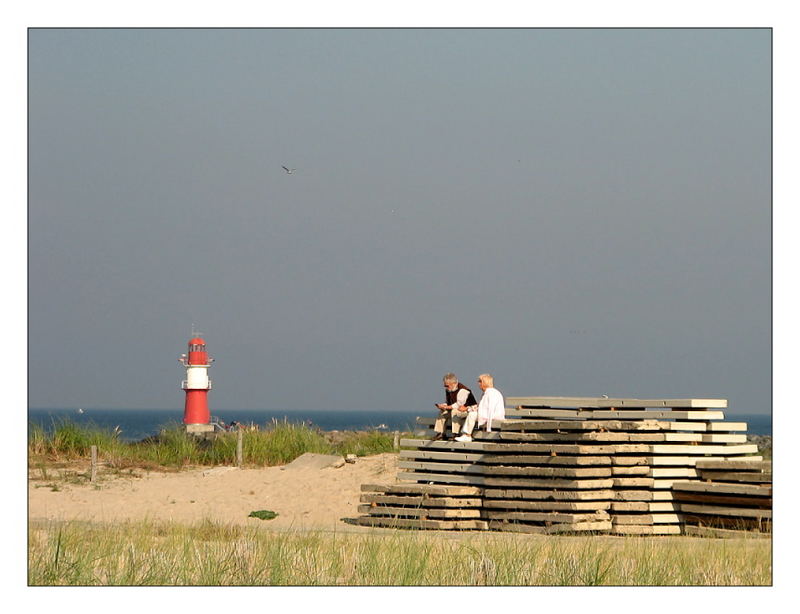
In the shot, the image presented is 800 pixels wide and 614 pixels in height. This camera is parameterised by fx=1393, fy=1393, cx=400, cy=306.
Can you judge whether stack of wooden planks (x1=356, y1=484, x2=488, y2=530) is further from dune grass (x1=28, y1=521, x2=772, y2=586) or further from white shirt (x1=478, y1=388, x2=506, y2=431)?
dune grass (x1=28, y1=521, x2=772, y2=586)

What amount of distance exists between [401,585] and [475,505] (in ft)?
22.9

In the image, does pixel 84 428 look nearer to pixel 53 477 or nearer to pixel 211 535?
pixel 53 477

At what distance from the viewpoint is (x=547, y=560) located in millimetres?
13422

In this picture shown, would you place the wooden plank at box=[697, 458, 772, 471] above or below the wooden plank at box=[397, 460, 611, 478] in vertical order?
above

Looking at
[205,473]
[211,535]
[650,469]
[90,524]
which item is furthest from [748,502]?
[205,473]

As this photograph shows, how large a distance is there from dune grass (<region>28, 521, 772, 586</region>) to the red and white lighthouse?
37062mm

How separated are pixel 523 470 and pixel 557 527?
0.93m

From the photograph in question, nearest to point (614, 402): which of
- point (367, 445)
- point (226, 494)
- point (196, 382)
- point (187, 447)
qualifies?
point (226, 494)

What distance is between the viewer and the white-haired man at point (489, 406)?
63.9 ft

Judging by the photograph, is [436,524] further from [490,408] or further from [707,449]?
[707,449]

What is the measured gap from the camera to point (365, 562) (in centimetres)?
1305

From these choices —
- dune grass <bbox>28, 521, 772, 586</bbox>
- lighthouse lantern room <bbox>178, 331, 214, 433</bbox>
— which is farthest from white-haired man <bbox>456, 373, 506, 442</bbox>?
lighthouse lantern room <bbox>178, 331, 214, 433</bbox>

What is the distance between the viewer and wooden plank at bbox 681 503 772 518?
58.2 ft

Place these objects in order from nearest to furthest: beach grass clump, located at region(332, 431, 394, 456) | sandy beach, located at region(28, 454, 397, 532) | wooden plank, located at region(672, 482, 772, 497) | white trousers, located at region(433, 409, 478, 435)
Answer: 1. wooden plank, located at region(672, 482, 772, 497)
2. white trousers, located at region(433, 409, 478, 435)
3. sandy beach, located at region(28, 454, 397, 532)
4. beach grass clump, located at region(332, 431, 394, 456)
